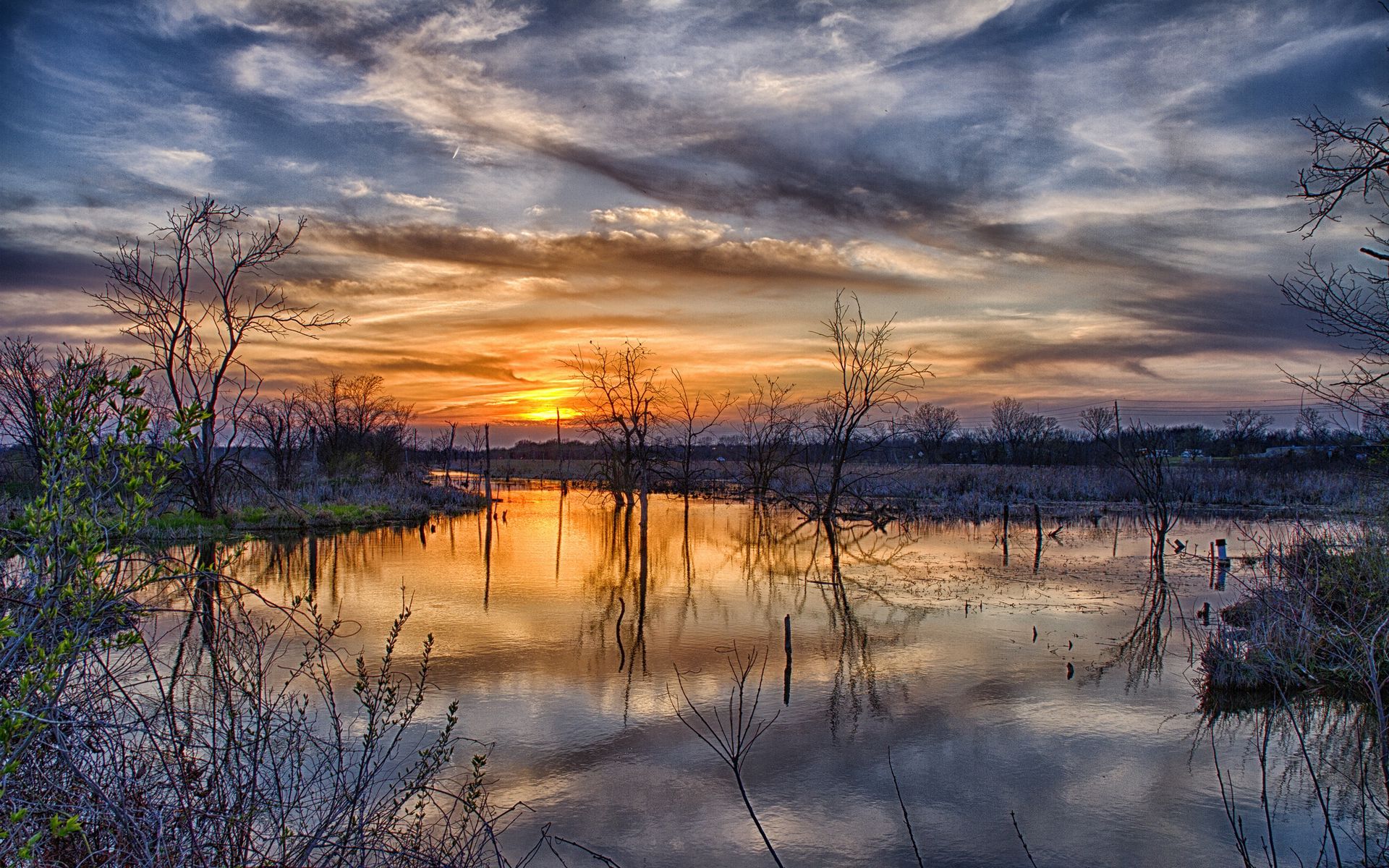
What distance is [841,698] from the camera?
9320 mm

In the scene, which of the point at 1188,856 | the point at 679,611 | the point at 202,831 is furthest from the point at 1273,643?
the point at 202,831

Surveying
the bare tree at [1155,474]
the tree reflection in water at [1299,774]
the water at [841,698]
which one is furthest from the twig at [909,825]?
the bare tree at [1155,474]

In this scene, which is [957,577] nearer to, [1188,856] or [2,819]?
[1188,856]

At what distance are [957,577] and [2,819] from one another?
15.8 meters

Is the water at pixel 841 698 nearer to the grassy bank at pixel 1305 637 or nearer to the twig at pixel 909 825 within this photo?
the twig at pixel 909 825

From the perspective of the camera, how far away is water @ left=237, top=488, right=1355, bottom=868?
6.36 m

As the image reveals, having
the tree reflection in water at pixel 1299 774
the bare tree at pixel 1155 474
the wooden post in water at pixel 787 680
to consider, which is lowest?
the tree reflection in water at pixel 1299 774

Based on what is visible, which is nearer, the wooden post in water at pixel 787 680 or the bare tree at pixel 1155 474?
the wooden post in water at pixel 787 680

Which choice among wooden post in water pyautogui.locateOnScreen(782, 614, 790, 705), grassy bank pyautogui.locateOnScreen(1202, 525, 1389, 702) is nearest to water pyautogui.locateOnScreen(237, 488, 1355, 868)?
wooden post in water pyautogui.locateOnScreen(782, 614, 790, 705)

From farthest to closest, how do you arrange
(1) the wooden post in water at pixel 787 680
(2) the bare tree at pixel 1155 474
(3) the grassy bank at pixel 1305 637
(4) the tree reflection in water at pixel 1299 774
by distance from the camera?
1. (2) the bare tree at pixel 1155 474
2. (3) the grassy bank at pixel 1305 637
3. (1) the wooden post in water at pixel 787 680
4. (4) the tree reflection in water at pixel 1299 774

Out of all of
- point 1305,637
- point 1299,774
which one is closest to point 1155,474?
point 1305,637

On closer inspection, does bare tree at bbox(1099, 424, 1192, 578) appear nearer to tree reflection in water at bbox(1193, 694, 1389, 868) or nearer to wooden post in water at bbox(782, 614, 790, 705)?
tree reflection in water at bbox(1193, 694, 1389, 868)

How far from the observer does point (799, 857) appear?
19.3 feet

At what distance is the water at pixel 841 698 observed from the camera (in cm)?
636
